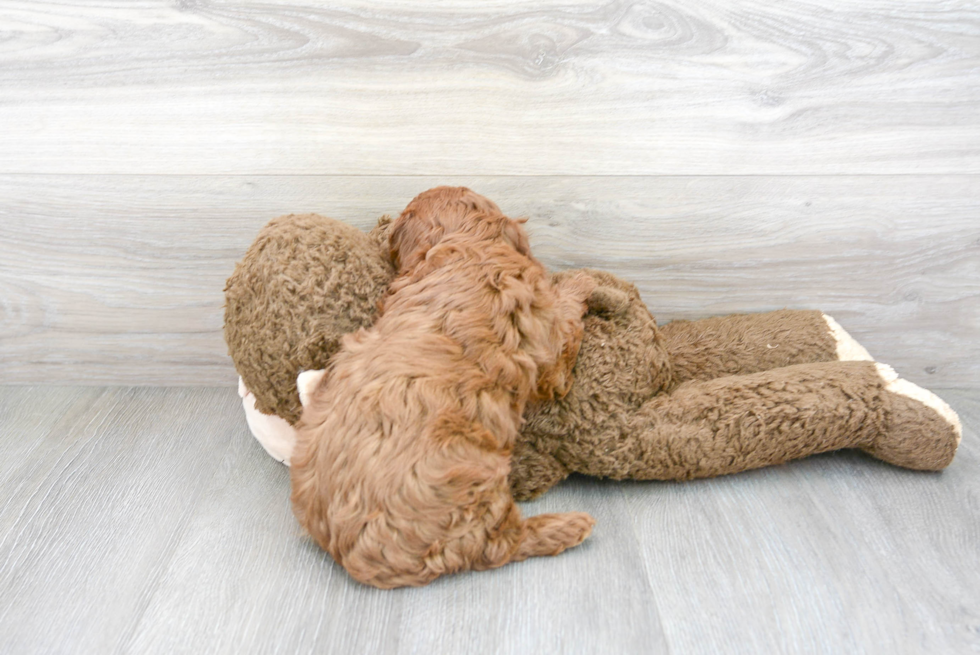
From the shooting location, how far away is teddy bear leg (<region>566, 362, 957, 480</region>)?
103 centimetres

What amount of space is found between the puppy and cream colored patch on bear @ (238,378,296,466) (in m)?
0.16

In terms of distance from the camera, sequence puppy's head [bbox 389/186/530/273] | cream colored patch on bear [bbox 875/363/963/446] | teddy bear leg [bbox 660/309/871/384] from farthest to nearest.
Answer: teddy bear leg [bbox 660/309/871/384]
cream colored patch on bear [bbox 875/363/963/446]
puppy's head [bbox 389/186/530/273]

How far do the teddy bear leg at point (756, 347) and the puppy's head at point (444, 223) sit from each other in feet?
1.28

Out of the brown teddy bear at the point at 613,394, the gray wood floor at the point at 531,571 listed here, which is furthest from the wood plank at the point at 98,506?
the brown teddy bear at the point at 613,394

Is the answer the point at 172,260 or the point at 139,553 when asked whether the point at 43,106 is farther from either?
the point at 139,553

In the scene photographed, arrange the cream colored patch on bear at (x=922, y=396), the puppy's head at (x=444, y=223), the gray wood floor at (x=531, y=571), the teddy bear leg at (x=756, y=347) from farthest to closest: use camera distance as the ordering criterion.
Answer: the teddy bear leg at (x=756, y=347)
the cream colored patch on bear at (x=922, y=396)
the puppy's head at (x=444, y=223)
the gray wood floor at (x=531, y=571)

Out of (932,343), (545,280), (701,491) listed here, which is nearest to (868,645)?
(701,491)

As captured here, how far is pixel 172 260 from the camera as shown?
4.27ft

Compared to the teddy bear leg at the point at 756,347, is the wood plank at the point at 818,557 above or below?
below

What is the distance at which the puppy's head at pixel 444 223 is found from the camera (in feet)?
3.12

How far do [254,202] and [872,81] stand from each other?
3.66 feet

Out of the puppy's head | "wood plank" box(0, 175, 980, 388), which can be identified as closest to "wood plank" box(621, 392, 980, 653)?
"wood plank" box(0, 175, 980, 388)

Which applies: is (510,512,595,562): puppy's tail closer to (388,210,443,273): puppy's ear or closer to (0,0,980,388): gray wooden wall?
(388,210,443,273): puppy's ear

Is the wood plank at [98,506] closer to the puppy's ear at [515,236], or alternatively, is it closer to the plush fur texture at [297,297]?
the plush fur texture at [297,297]
